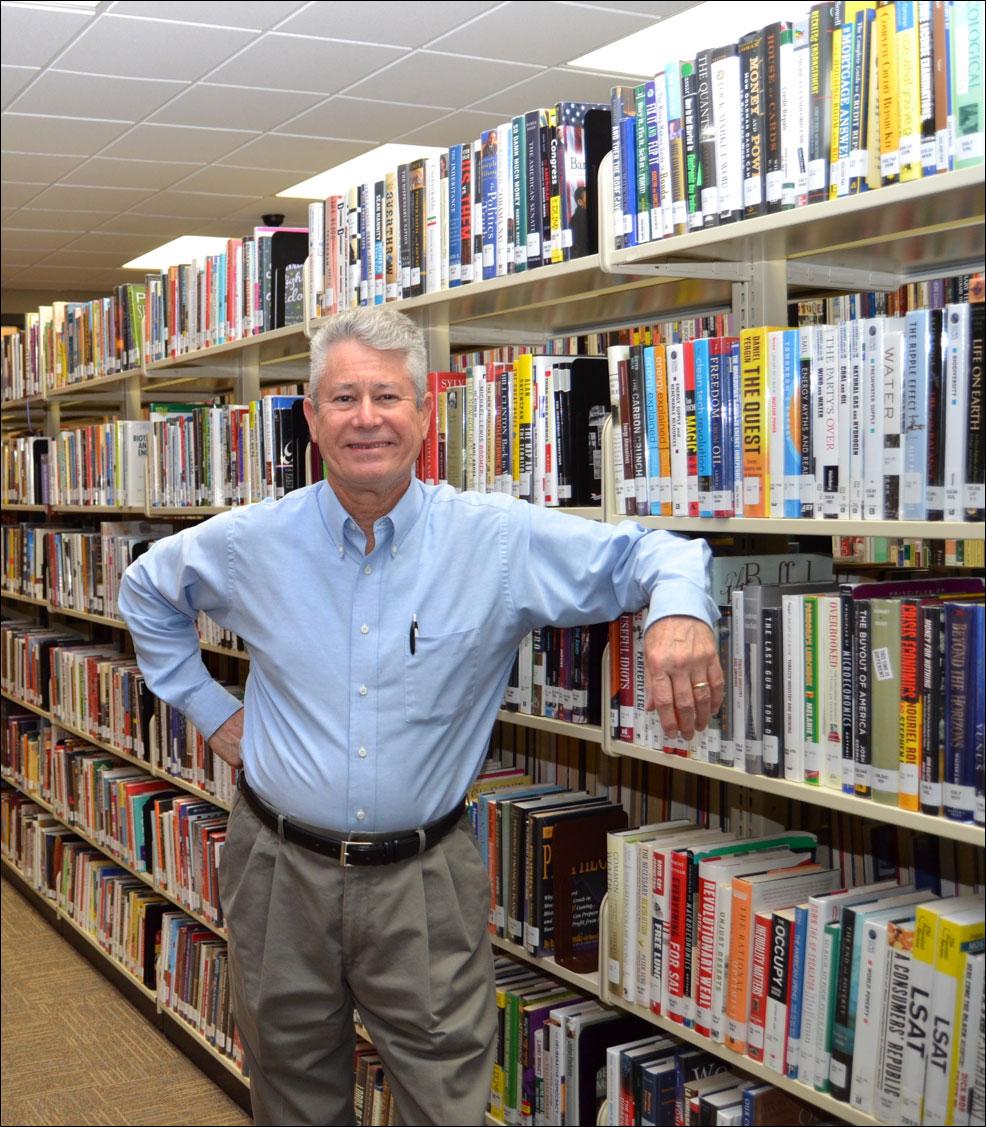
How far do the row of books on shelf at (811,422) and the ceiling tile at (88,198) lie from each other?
20.0 ft

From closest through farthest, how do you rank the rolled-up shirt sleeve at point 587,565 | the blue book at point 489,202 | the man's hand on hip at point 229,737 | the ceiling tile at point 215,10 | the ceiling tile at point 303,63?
the rolled-up shirt sleeve at point 587,565 < the blue book at point 489,202 < the man's hand on hip at point 229,737 < the ceiling tile at point 215,10 < the ceiling tile at point 303,63

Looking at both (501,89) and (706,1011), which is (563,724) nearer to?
(706,1011)

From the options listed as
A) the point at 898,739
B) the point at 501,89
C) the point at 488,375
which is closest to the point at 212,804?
the point at 488,375

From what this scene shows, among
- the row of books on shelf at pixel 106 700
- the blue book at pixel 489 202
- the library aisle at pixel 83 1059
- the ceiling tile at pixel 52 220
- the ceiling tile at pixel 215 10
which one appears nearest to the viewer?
the blue book at pixel 489 202

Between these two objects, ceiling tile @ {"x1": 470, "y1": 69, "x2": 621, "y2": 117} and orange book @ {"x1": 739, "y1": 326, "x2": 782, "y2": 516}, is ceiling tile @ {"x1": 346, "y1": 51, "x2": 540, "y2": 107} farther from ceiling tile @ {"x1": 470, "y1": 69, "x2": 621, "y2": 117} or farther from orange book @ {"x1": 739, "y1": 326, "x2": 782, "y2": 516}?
orange book @ {"x1": 739, "y1": 326, "x2": 782, "y2": 516}

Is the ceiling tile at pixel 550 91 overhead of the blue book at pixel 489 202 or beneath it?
overhead

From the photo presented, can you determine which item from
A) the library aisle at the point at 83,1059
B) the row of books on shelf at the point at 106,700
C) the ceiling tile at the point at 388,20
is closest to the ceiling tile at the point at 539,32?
the ceiling tile at the point at 388,20

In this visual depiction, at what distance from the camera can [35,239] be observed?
28.1 ft

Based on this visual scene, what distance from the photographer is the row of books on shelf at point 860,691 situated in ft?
4.82

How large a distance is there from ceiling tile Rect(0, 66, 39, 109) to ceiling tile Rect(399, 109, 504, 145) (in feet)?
5.87

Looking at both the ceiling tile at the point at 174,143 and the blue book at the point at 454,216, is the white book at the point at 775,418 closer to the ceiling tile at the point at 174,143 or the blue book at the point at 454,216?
the blue book at the point at 454,216

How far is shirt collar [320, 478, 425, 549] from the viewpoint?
1.94 meters

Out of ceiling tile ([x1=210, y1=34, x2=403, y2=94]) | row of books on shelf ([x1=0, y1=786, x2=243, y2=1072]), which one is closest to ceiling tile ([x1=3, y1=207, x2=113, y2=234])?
ceiling tile ([x1=210, y1=34, x2=403, y2=94])

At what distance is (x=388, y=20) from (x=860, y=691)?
3.80 m
